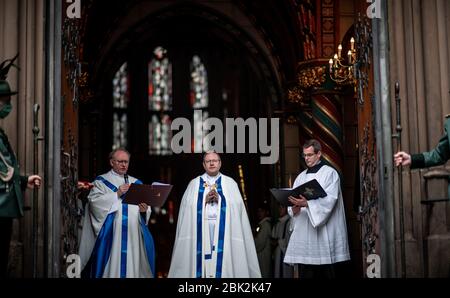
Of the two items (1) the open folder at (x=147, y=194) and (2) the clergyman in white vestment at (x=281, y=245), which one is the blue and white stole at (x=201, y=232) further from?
(2) the clergyman in white vestment at (x=281, y=245)

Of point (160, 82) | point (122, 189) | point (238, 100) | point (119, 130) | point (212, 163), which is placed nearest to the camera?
point (212, 163)

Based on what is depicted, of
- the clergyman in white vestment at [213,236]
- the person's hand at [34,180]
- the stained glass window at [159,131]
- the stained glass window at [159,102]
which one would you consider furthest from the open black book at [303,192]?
the stained glass window at [159,131]

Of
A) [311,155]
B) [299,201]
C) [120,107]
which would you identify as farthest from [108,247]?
[120,107]

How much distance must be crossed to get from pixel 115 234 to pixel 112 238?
7cm

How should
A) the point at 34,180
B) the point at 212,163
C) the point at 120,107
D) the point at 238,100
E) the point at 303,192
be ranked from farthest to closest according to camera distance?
the point at 120,107 < the point at 238,100 < the point at 212,163 < the point at 303,192 < the point at 34,180

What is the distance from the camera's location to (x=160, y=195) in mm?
11336

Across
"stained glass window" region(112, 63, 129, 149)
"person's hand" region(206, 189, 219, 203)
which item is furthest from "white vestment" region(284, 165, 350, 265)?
"stained glass window" region(112, 63, 129, 149)

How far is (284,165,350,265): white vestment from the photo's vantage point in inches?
436

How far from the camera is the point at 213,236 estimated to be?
11.5 metres

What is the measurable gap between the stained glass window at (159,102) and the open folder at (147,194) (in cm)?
1820

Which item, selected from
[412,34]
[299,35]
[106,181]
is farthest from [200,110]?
[412,34]

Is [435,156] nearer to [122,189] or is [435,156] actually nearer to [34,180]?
[34,180]

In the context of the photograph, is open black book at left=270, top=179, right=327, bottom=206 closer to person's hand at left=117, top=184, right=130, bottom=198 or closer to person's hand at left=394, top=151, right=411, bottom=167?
person's hand at left=117, top=184, right=130, bottom=198
